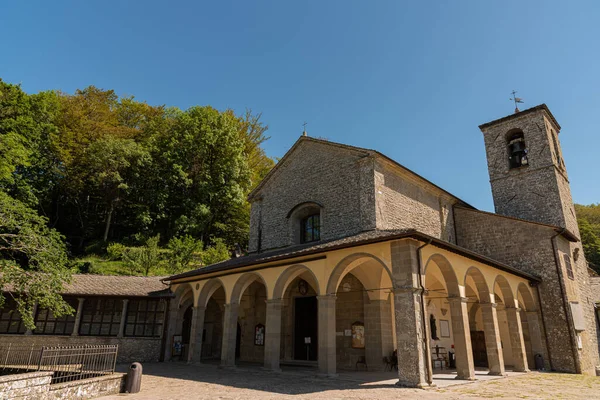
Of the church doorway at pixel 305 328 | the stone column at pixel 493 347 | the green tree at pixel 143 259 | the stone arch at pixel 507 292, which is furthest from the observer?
the green tree at pixel 143 259

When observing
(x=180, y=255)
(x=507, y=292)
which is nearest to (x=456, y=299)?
(x=507, y=292)

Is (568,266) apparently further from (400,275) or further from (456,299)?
(400,275)

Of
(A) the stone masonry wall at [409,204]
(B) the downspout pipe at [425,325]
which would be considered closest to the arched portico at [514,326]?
(A) the stone masonry wall at [409,204]

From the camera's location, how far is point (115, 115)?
32.6 meters

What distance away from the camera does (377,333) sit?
1177 centimetres

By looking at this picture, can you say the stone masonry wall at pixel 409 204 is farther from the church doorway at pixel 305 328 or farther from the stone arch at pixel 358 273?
the church doorway at pixel 305 328

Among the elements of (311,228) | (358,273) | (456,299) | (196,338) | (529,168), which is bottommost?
(196,338)

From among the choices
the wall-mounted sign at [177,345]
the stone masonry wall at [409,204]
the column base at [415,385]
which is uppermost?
the stone masonry wall at [409,204]

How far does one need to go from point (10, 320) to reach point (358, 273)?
1419cm

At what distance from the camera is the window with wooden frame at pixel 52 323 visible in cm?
1480

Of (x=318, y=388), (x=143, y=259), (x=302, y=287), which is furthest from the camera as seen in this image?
(x=143, y=259)

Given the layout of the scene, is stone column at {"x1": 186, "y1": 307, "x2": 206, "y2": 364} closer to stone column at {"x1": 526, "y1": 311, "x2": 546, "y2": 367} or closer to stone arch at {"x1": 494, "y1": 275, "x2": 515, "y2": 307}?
stone arch at {"x1": 494, "y1": 275, "x2": 515, "y2": 307}

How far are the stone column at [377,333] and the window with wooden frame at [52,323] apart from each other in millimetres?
11768

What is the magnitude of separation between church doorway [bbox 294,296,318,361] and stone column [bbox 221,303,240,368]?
8.77 feet
